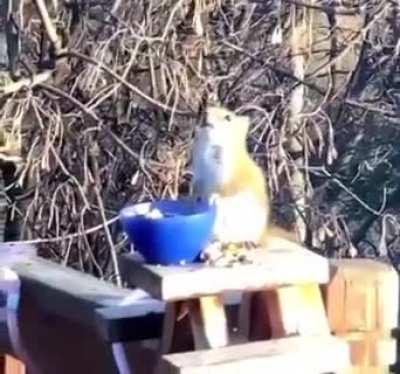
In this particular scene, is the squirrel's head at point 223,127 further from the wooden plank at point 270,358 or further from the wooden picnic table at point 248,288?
the wooden plank at point 270,358

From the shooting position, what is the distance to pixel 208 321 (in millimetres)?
1521

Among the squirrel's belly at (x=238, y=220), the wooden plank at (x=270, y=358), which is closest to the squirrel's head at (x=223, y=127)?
the squirrel's belly at (x=238, y=220)

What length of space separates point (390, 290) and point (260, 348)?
23cm

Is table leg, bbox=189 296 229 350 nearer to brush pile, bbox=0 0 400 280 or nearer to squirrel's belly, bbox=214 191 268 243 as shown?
squirrel's belly, bbox=214 191 268 243

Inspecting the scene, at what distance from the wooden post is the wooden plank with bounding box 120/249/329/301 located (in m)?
0.09

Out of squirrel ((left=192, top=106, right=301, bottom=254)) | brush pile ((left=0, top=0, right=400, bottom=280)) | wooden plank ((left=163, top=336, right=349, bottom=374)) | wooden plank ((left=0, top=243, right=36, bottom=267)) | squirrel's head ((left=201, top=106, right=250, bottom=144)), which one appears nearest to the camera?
wooden plank ((left=163, top=336, right=349, bottom=374))

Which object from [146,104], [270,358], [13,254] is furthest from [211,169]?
[146,104]

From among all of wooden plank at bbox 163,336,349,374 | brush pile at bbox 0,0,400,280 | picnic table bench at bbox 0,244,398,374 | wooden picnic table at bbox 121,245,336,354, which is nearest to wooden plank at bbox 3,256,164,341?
picnic table bench at bbox 0,244,398,374

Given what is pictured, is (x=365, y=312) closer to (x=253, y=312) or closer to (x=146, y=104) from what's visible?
(x=253, y=312)

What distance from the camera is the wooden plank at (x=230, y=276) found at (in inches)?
58.1

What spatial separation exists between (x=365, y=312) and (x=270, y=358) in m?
0.22

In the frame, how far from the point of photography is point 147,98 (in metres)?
3.75

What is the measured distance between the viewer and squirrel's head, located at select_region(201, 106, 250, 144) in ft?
5.89

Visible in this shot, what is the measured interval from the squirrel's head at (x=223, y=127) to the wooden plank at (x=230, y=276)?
274mm
